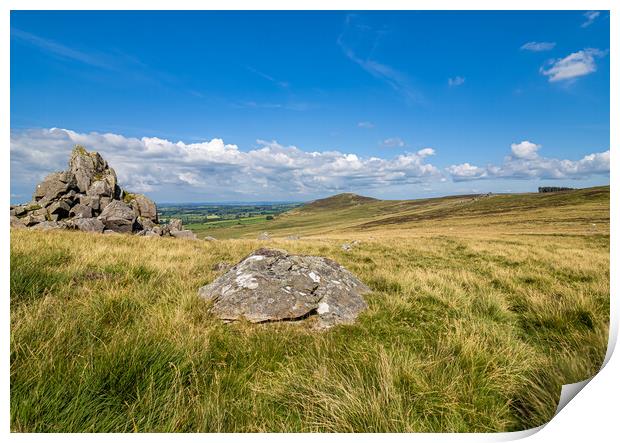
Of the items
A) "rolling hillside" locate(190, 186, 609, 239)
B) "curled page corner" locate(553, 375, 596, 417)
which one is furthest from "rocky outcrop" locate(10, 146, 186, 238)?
"rolling hillside" locate(190, 186, 609, 239)

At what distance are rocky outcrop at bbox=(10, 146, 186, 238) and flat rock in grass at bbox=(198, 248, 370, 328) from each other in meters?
20.4

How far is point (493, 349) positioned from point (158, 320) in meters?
4.34

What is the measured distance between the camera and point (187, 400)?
277cm

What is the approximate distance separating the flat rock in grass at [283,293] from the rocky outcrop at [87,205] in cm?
2044

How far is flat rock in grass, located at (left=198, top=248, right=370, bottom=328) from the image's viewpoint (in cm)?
502

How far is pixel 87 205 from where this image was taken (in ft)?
83.9

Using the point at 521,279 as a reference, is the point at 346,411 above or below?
above

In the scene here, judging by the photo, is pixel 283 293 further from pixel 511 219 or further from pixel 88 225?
pixel 511 219

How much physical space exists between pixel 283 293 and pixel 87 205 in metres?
27.4

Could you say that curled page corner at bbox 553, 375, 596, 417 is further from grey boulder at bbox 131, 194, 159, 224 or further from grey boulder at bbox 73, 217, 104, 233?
grey boulder at bbox 131, 194, 159, 224

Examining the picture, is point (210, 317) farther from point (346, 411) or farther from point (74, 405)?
point (346, 411)

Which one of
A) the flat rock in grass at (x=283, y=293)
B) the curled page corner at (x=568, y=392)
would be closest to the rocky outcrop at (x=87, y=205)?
the flat rock in grass at (x=283, y=293)
